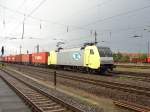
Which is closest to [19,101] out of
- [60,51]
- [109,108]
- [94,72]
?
[109,108]

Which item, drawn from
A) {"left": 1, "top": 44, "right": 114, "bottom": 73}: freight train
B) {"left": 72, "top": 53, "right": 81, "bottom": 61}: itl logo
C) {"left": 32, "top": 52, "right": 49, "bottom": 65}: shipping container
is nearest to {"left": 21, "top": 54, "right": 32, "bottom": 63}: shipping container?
{"left": 32, "top": 52, "right": 49, "bottom": 65}: shipping container

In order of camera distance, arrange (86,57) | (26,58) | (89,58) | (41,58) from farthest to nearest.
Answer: (26,58) < (41,58) < (86,57) < (89,58)

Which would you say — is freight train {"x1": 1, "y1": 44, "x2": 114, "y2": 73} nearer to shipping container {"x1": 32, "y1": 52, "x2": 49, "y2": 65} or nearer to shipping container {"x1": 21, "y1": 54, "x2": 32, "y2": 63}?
shipping container {"x1": 32, "y1": 52, "x2": 49, "y2": 65}

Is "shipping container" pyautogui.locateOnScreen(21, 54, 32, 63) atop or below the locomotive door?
atop

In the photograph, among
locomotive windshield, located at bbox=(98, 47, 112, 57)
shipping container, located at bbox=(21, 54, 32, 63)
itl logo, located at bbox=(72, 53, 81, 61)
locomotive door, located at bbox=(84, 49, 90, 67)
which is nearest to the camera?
locomotive windshield, located at bbox=(98, 47, 112, 57)

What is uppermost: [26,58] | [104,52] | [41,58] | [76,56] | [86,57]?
[26,58]

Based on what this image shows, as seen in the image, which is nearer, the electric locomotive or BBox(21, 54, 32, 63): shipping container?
the electric locomotive

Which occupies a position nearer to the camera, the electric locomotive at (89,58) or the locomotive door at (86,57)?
the electric locomotive at (89,58)

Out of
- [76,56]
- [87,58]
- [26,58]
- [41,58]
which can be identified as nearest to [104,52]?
[87,58]

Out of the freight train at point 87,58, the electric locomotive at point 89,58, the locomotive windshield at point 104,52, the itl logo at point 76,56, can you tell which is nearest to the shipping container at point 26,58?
the freight train at point 87,58

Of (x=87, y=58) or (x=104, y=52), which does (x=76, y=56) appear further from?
(x=104, y=52)

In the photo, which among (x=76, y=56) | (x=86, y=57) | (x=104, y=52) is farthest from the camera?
(x=76, y=56)

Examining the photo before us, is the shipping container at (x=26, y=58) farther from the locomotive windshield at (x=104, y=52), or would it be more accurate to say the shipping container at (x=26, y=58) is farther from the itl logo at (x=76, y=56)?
the locomotive windshield at (x=104, y=52)

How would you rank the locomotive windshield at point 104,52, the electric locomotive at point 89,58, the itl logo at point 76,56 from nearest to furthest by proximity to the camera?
1. the electric locomotive at point 89,58
2. the locomotive windshield at point 104,52
3. the itl logo at point 76,56
